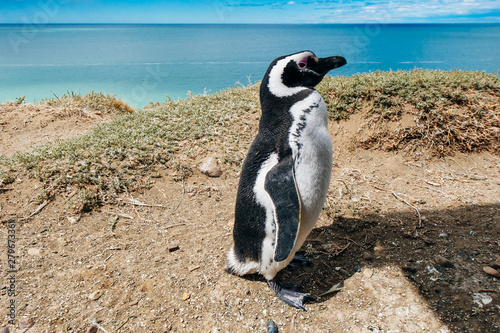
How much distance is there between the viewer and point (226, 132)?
4.32 m

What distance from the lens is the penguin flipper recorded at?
178 cm

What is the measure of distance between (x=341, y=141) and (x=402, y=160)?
81 centimetres

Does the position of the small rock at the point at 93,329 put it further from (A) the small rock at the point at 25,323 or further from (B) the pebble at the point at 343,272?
(B) the pebble at the point at 343,272

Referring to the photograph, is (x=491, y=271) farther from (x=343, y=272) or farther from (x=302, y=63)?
(x=302, y=63)

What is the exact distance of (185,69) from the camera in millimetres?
16797

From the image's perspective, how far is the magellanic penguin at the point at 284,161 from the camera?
1977 mm

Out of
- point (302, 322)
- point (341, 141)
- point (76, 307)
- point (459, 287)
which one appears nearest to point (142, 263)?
point (76, 307)

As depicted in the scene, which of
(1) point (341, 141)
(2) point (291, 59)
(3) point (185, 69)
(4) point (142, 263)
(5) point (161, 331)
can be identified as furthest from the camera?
(3) point (185, 69)

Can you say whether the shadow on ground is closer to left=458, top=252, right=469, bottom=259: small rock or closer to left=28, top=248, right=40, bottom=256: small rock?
left=458, top=252, right=469, bottom=259: small rock

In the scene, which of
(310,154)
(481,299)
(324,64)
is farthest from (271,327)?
(324,64)

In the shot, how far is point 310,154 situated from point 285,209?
43 centimetres

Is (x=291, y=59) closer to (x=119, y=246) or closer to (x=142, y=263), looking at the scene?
(x=142, y=263)

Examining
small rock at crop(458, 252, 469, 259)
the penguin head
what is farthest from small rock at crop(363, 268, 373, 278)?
the penguin head

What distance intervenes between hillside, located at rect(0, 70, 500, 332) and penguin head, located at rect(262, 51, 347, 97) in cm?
136
